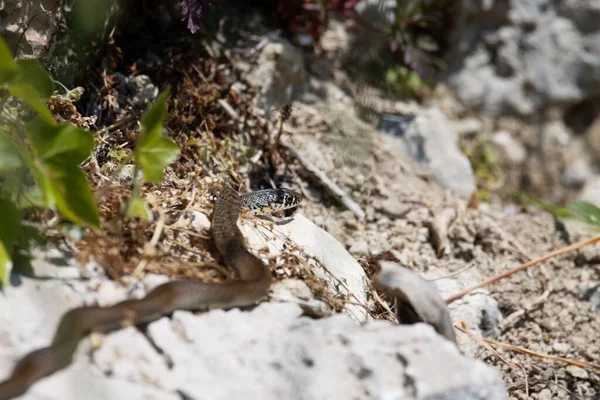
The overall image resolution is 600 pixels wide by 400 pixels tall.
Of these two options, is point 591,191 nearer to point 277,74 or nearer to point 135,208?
point 277,74

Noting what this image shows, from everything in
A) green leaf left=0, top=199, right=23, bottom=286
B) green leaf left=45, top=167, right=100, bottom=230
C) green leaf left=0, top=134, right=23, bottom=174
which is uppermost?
green leaf left=0, top=134, right=23, bottom=174

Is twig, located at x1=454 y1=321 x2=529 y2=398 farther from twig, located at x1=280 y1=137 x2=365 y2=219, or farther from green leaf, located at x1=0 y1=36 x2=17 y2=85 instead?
green leaf, located at x1=0 y1=36 x2=17 y2=85

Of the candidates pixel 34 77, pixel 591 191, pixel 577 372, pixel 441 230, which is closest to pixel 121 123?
pixel 34 77

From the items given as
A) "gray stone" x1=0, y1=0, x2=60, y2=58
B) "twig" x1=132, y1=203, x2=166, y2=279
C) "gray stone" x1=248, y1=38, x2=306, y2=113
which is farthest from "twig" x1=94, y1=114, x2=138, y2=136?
"gray stone" x1=248, y1=38, x2=306, y2=113

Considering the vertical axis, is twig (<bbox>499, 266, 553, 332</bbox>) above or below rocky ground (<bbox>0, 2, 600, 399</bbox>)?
below

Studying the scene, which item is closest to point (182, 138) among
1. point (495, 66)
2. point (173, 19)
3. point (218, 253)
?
point (173, 19)

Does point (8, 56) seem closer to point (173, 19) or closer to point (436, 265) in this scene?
point (173, 19)

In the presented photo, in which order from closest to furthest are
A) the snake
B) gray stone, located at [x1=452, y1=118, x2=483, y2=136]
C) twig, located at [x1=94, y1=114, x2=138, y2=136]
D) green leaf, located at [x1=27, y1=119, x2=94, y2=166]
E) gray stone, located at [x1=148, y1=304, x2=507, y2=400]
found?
the snake → gray stone, located at [x1=148, y1=304, x2=507, y2=400] → green leaf, located at [x1=27, y1=119, x2=94, y2=166] → twig, located at [x1=94, y1=114, x2=138, y2=136] → gray stone, located at [x1=452, y1=118, x2=483, y2=136]
